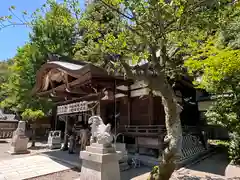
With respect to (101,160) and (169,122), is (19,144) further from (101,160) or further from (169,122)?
(169,122)

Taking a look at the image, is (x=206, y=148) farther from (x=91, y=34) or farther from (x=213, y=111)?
(x=91, y=34)

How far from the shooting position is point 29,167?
6844 millimetres

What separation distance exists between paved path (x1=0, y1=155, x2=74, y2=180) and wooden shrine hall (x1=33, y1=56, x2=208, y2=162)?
2248 mm

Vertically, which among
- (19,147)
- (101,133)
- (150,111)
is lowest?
(19,147)

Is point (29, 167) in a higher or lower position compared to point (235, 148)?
lower

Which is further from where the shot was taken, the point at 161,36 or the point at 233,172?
the point at 233,172

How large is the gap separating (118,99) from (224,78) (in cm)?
595

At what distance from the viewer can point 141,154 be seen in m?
8.19

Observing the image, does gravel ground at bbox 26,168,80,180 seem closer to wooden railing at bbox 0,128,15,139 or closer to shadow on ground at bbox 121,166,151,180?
shadow on ground at bbox 121,166,151,180

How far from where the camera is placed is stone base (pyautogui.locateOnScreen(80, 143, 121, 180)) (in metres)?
4.38

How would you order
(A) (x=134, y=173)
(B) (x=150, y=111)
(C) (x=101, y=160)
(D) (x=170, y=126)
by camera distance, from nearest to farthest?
(D) (x=170, y=126) → (C) (x=101, y=160) → (A) (x=134, y=173) → (B) (x=150, y=111)

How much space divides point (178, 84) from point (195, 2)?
5.59 m

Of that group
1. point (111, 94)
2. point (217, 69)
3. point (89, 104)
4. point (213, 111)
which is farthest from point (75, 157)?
point (217, 69)

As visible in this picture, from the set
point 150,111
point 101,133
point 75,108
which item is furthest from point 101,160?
point 150,111
